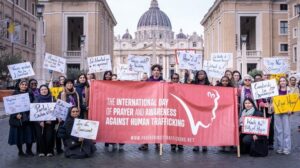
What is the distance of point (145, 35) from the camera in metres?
172

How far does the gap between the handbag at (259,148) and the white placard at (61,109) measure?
4.34 metres

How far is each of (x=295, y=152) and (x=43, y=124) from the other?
6.17m

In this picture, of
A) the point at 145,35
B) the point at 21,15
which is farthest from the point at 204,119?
the point at 145,35

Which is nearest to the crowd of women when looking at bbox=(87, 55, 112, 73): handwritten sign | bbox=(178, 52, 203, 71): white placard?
bbox=(87, 55, 112, 73): handwritten sign

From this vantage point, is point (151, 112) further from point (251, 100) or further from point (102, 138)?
point (251, 100)

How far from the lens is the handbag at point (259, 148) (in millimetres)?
11719

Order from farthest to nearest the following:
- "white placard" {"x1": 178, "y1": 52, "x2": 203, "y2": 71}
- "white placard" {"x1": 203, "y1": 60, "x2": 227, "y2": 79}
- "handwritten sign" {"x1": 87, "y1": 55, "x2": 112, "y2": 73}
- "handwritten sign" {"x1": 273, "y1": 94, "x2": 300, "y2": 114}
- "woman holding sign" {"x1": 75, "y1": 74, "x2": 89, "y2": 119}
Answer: "white placard" {"x1": 203, "y1": 60, "x2": 227, "y2": 79} < "white placard" {"x1": 178, "y1": 52, "x2": 203, "y2": 71} < "handwritten sign" {"x1": 87, "y1": 55, "x2": 112, "y2": 73} < "woman holding sign" {"x1": 75, "y1": 74, "x2": 89, "y2": 119} < "handwritten sign" {"x1": 273, "y1": 94, "x2": 300, "y2": 114}

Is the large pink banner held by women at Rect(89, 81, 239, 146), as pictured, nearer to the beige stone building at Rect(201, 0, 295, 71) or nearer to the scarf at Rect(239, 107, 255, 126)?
the scarf at Rect(239, 107, 255, 126)

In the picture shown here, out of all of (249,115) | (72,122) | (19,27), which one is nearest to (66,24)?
(19,27)

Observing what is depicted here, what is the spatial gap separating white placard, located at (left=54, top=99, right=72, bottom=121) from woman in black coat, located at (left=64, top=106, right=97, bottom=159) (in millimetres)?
141

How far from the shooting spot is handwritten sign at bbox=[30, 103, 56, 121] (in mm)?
11664

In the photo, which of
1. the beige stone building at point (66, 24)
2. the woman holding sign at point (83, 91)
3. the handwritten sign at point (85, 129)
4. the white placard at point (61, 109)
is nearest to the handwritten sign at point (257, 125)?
the handwritten sign at point (85, 129)

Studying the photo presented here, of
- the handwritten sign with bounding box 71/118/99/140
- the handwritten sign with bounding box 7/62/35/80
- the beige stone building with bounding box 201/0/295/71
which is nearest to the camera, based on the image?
the handwritten sign with bounding box 71/118/99/140

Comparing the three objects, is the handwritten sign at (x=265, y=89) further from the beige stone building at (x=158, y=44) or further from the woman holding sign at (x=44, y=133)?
the beige stone building at (x=158, y=44)
